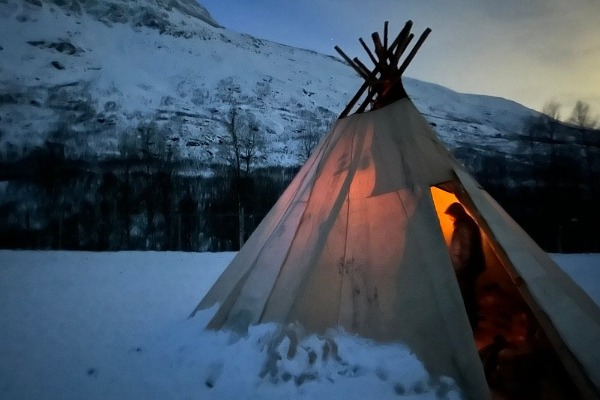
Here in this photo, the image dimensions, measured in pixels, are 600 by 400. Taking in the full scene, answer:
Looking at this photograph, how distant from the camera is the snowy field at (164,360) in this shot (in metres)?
3.34

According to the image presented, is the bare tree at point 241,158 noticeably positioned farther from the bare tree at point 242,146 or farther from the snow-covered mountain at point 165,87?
the snow-covered mountain at point 165,87

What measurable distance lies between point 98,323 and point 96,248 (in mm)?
17351

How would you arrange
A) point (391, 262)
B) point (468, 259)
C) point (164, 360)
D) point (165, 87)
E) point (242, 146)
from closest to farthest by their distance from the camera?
1. point (391, 262)
2. point (164, 360)
3. point (468, 259)
4. point (242, 146)
5. point (165, 87)

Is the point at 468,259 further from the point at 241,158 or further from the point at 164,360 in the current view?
the point at 241,158

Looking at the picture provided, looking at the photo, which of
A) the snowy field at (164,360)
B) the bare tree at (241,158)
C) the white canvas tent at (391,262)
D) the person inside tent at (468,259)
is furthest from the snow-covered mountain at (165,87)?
the person inside tent at (468,259)

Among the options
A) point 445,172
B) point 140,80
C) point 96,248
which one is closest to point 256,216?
point 96,248

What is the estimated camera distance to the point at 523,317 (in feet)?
15.1

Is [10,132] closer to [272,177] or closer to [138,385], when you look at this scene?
[272,177]

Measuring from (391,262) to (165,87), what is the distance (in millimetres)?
58574

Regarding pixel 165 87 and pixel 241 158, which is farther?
pixel 165 87

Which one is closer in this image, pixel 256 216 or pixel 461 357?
pixel 461 357

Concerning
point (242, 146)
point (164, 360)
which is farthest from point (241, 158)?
point (164, 360)

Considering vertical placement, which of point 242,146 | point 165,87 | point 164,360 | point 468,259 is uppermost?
point 165,87

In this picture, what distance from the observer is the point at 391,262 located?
3982 mm
